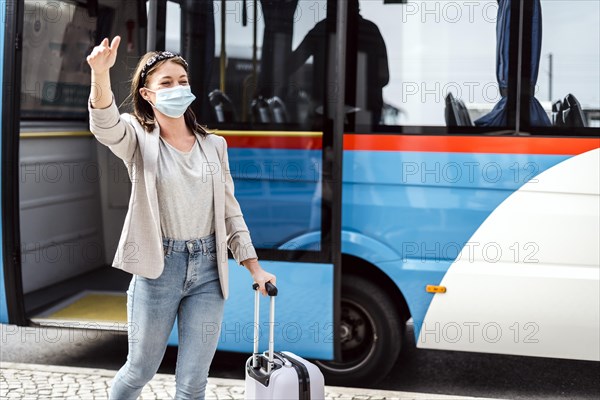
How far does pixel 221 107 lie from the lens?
5586 mm

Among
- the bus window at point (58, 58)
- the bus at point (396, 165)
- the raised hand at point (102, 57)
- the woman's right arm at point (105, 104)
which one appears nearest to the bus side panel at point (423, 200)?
the bus at point (396, 165)

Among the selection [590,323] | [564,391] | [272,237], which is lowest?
[564,391]

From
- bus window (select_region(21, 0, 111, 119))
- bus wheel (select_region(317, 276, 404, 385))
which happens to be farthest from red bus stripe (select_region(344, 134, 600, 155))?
bus window (select_region(21, 0, 111, 119))

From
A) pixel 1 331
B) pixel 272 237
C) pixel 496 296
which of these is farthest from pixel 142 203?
pixel 1 331

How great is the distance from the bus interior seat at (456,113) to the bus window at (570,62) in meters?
0.40

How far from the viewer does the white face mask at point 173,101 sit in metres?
3.55

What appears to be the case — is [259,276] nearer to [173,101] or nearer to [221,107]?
[173,101]

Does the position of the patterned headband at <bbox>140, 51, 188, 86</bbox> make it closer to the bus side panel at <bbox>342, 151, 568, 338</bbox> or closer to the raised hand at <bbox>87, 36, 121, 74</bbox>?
the raised hand at <bbox>87, 36, 121, 74</bbox>

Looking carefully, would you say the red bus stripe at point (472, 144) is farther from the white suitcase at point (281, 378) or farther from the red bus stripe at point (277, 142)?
the white suitcase at point (281, 378)

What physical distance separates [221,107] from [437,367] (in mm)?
2350

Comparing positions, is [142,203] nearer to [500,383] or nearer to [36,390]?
[36,390]

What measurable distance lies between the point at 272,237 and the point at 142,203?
214 centimetres

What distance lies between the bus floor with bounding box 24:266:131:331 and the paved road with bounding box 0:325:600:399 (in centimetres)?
31

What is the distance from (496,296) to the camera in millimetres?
5195
